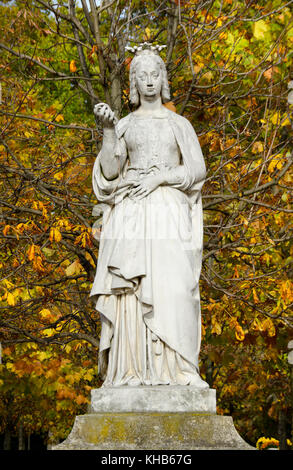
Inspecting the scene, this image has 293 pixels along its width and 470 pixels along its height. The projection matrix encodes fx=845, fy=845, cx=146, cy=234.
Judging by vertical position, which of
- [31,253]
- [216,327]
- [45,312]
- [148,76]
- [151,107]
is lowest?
[216,327]

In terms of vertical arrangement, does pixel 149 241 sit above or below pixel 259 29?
below

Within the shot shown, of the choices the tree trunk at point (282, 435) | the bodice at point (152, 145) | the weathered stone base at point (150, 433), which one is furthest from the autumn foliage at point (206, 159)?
the tree trunk at point (282, 435)

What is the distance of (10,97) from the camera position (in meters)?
12.8

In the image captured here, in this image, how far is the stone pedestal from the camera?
6.16 m

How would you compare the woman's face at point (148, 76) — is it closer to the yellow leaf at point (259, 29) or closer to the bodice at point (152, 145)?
the bodice at point (152, 145)

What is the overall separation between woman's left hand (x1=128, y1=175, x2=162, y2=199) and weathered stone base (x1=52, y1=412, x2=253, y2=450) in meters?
1.85

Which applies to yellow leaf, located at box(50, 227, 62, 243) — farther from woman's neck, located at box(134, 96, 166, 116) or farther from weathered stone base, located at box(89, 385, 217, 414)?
weathered stone base, located at box(89, 385, 217, 414)

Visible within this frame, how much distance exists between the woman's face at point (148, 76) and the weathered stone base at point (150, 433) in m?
2.82

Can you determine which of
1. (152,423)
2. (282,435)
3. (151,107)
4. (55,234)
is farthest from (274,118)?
(282,435)

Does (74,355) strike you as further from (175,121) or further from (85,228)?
(175,121)

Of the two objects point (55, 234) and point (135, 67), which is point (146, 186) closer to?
point (135, 67)

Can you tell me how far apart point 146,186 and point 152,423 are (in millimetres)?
2008

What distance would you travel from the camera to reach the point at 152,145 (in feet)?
24.1
